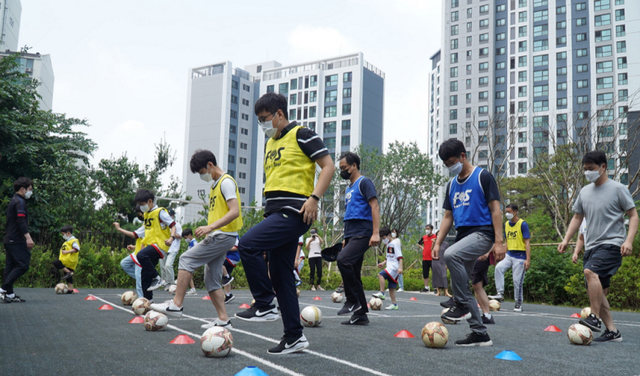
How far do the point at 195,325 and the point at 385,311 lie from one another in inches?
162

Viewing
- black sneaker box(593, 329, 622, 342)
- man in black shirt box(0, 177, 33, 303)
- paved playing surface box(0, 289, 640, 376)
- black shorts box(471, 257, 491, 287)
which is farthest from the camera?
man in black shirt box(0, 177, 33, 303)

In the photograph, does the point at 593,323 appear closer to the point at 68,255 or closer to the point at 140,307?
the point at 140,307

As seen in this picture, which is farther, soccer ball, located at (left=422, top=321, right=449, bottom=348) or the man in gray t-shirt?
the man in gray t-shirt

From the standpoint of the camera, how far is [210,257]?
568 cm

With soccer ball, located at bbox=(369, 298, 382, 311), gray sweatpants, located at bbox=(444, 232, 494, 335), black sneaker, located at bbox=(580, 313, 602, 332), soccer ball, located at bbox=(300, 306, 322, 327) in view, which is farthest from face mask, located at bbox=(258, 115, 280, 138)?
soccer ball, located at bbox=(369, 298, 382, 311)

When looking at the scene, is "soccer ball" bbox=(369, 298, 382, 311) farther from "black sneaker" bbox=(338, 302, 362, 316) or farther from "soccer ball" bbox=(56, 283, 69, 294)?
"soccer ball" bbox=(56, 283, 69, 294)

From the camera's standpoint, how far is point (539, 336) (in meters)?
6.49

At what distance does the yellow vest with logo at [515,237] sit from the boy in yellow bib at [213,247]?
6.70 meters

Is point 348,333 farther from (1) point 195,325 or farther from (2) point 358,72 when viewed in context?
(2) point 358,72

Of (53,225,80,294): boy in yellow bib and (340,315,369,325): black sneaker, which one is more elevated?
(53,225,80,294): boy in yellow bib

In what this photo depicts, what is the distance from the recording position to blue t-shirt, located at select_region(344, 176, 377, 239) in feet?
23.5

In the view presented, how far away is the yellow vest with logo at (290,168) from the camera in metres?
4.39

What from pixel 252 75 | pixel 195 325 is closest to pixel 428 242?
pixel 195 325

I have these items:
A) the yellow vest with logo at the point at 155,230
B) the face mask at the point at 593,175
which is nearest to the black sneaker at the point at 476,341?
the face mask at the point at 593,175
